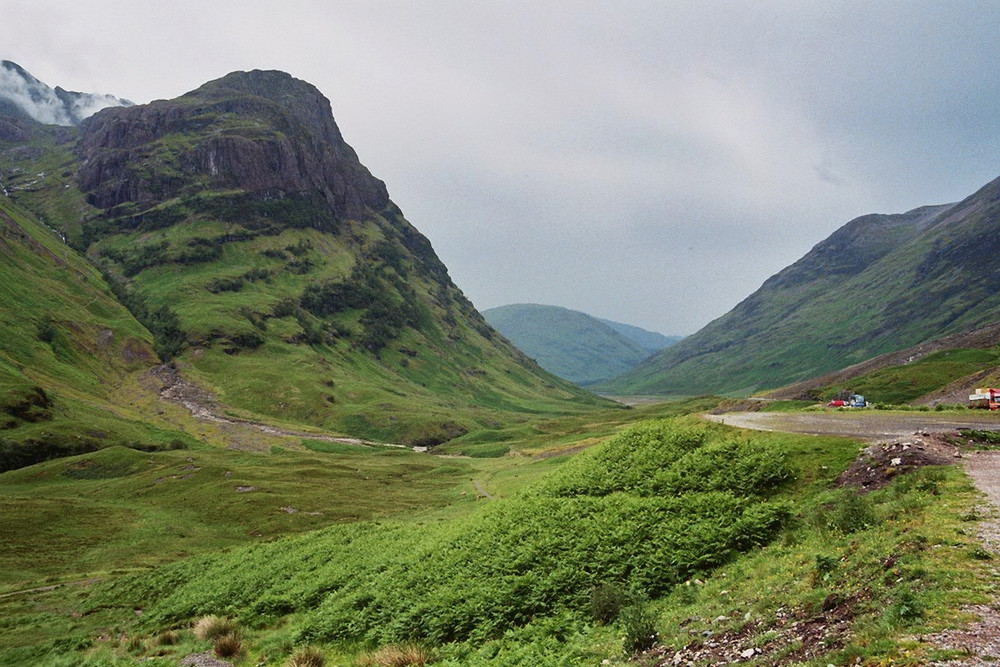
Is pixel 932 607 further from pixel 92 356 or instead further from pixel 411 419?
pixel 92 356

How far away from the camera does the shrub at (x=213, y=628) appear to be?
1022 inches

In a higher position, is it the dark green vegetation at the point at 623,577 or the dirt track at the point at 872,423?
the dirt track at the point at 872,423

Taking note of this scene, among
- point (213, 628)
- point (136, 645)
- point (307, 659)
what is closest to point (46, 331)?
point (136, 645)

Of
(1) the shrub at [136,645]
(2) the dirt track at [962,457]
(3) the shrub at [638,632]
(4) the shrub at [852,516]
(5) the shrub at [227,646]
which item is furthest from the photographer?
(1) the shrub at [136,645]

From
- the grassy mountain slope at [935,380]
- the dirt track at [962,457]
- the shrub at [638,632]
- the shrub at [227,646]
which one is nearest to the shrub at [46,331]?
the shrub at [227,646]

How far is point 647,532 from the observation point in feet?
68.3

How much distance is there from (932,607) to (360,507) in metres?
66.7

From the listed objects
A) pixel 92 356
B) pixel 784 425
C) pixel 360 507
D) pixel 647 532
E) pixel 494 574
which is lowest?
pixel 360 507

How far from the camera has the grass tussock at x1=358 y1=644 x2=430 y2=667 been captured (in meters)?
17.8

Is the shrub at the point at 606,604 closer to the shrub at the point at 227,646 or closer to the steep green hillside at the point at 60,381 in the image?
the shrub at the point at 227,646

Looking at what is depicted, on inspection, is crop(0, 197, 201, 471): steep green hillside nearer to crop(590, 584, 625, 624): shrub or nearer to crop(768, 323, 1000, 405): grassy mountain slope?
crop(590, 584, 625, 624): shrub

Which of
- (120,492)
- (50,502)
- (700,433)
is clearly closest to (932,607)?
(700,433)

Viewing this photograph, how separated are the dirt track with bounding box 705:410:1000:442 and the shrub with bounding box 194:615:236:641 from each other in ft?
98.2

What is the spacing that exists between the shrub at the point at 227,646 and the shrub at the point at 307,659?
5.06 meters
